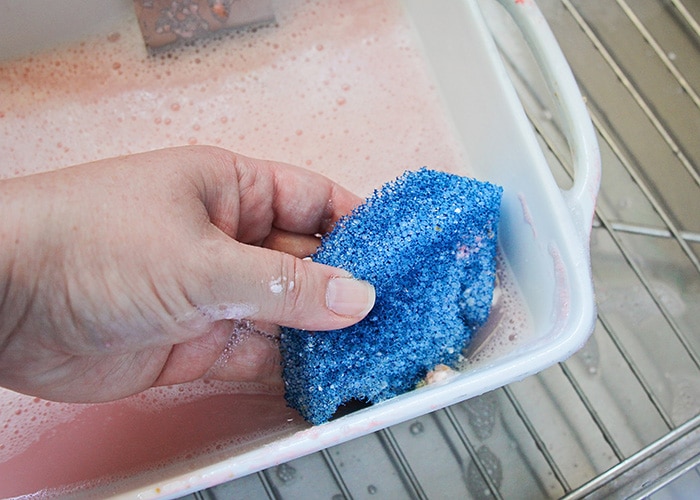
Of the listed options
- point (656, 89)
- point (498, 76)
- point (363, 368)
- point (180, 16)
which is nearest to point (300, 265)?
point (363, 368)

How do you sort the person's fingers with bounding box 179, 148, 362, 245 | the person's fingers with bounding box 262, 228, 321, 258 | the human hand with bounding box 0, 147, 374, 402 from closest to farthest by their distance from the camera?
the human hand with bounding box 0, 147, 374, 402 < the person's fingers with bounding box 179, 148, 362, 245 < the person's fingers with bounding box 262, 228, 321, 258

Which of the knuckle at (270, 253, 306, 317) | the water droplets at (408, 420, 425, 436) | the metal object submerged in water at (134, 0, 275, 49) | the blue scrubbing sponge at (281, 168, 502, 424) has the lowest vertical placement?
the water droplets at (408, 420, 425, 436)

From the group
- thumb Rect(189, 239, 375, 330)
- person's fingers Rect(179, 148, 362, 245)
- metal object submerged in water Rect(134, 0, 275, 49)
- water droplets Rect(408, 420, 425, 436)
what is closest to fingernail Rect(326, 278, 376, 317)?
thumb Rect(189, 239, 375, 330)

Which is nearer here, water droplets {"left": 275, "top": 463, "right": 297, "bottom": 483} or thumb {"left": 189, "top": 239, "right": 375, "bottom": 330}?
thumb {"left": 189, "top": 239, "right": 375, "bottom": 330}

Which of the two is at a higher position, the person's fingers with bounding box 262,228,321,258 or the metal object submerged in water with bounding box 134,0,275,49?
the metal object submerged in water with bounding box 134,0,275,49

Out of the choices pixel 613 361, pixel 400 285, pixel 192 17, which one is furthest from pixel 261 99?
pixel 613 361

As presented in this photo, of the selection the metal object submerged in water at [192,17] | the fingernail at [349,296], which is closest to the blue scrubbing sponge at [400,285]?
the fingernail at [349,296]

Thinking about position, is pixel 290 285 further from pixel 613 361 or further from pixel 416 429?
pixel 613 361

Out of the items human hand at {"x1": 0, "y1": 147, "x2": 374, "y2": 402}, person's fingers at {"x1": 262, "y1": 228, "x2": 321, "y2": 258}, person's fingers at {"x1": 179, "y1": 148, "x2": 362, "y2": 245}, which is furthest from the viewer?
person's fingers at {"x1": 262, "y1": 228, "x2": 321, "y2": 258}

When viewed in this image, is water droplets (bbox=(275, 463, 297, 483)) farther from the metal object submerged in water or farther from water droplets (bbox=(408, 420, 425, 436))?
the metal object submerged in water

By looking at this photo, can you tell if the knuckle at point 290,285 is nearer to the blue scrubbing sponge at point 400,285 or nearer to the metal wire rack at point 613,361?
the blue scrubbing sponge at point 400,285
